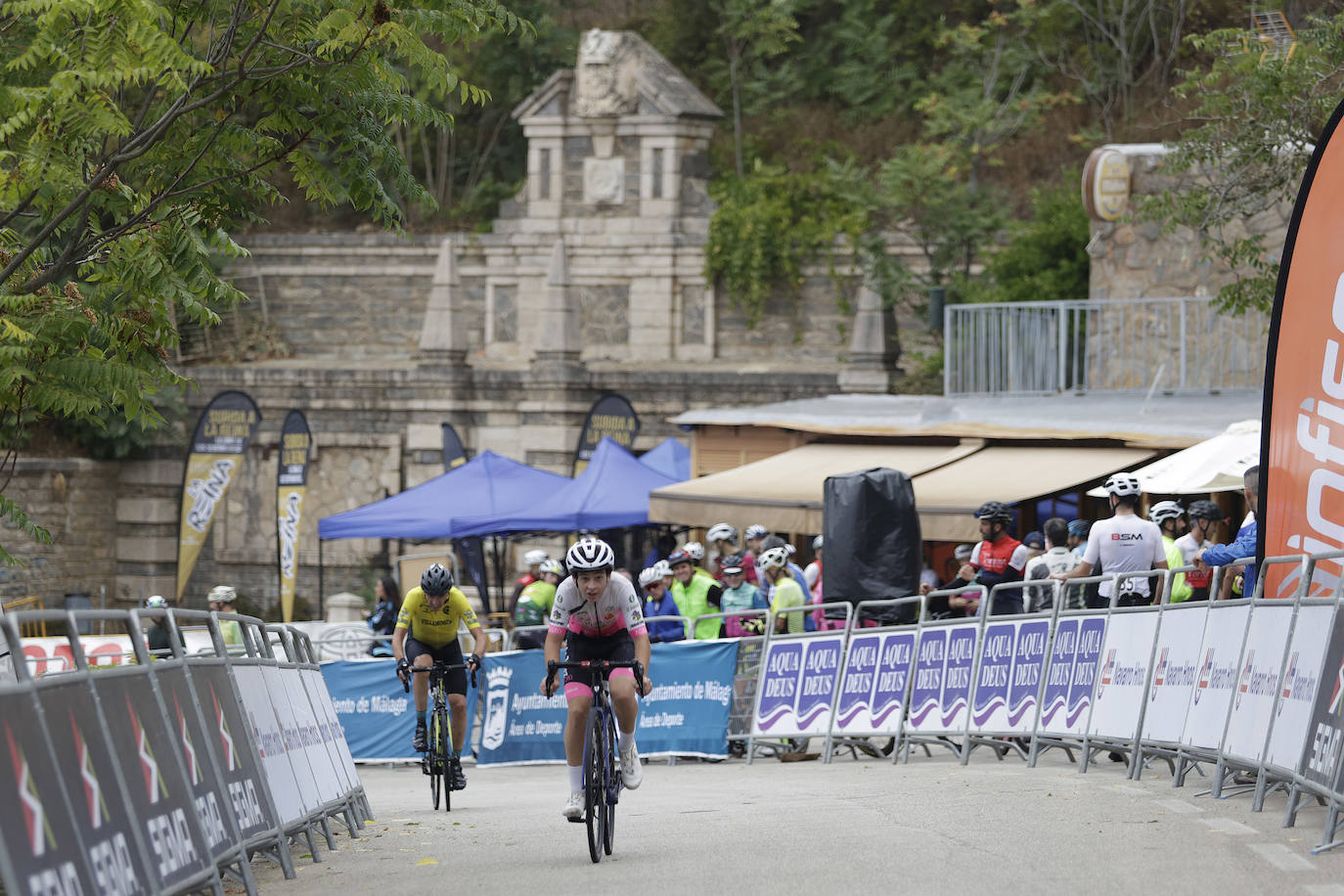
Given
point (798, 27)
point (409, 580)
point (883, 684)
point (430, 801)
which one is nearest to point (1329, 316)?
point (883, 684)

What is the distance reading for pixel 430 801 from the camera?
1492 centimetres

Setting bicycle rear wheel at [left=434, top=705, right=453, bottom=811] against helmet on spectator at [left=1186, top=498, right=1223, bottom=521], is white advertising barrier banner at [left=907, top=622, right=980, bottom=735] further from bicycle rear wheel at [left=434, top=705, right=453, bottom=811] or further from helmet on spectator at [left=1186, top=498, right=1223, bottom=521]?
bicycle rear wheel at [left=434, top=705, right=453, bottom=811]

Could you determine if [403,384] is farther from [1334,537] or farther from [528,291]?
[1334,537]

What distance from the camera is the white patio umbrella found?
17.3 metres

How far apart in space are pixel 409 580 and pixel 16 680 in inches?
975

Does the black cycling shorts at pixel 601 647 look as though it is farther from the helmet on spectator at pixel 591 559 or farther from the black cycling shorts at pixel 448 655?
the black cycling shorts at pixel 448 655

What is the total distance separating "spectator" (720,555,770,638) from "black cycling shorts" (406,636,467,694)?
4.30 metres

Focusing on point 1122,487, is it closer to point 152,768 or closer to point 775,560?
point 775,560

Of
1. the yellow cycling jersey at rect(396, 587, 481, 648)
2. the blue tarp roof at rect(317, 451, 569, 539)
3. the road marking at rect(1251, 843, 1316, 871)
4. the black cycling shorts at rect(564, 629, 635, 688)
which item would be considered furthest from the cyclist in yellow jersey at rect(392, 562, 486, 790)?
the blue tarp roof at rect(317, 451, 569, 539)

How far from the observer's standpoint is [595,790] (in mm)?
9805

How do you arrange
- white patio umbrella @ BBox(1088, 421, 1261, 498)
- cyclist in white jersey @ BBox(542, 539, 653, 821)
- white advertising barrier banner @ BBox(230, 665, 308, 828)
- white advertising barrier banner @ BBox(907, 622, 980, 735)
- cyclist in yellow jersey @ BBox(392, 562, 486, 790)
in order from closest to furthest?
1. white advertising barrier banner @ BBox(230, 665, 308, 828)
2. cyclist in white jersey @ BBox(542, 539, 653, 821)
3. cyclist in yellow jersey @ BBox(392, 562, 486, 790)
4. white advertising barrier banner @ BBox(907, 622, 980, 735)
5. white patio umbrella @ BBox(1088, 421, 1261, 498)

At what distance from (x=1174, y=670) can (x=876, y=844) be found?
129 inches

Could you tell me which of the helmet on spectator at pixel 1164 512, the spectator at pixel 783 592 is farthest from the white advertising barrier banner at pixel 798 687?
the helmet on spectator at pixel 1164 512

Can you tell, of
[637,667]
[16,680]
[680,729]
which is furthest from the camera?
[680,729]
